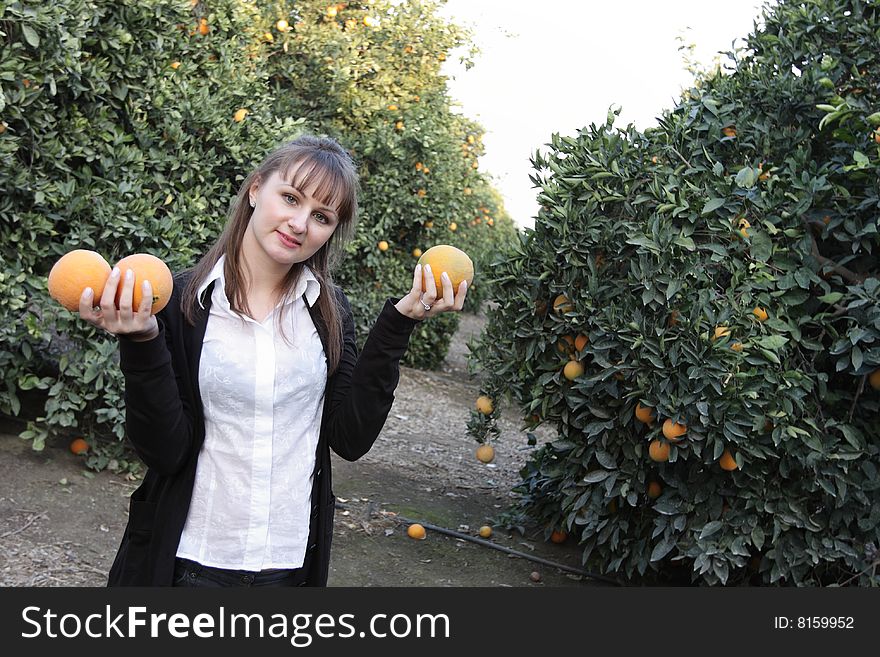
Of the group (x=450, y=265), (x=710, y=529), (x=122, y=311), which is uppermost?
(x=450, y=265)

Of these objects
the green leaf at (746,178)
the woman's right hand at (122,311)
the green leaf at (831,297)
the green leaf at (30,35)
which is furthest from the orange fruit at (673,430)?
the green leaf at (30,35)

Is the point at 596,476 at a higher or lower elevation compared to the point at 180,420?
lower

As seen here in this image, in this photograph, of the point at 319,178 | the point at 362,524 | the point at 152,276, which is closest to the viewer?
the point at 152,276

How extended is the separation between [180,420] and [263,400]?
19 cm

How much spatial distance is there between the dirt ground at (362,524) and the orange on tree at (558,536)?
0.04 meters

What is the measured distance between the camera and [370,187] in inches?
298

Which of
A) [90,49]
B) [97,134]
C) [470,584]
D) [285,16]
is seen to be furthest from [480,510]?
[285,16]

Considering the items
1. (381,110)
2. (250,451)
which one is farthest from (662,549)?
(381,110)

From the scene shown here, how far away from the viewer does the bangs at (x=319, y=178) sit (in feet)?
7.07

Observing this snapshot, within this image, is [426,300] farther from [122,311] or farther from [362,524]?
[362,524]

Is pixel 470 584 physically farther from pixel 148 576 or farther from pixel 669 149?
pixel 148 576

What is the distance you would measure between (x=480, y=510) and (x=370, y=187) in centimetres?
323

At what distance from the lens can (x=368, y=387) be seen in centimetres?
217

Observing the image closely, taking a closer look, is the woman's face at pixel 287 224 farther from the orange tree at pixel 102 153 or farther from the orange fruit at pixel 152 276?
the orange tree at pixel 102 153
